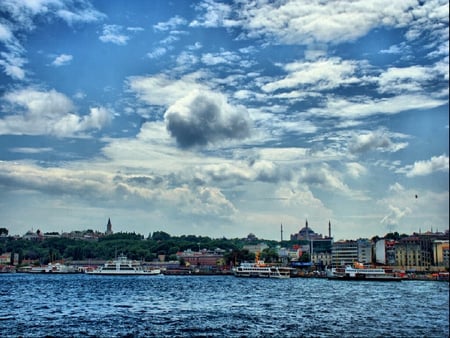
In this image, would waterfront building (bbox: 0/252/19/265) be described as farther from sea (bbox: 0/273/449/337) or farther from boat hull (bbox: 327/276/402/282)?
sea (bbox: 0/273/449/337)

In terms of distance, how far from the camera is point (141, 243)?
146750 millimetres

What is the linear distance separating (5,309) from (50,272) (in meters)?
90.8

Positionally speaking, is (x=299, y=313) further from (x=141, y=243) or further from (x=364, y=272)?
(x=141, y=243)

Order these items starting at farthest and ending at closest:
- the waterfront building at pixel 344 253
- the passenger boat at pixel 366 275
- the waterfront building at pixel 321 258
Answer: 1. the waterfront building at pixel 321 258
2. the waterfront building at pixel 344 253
3. the passenger boat at pixel 366 275

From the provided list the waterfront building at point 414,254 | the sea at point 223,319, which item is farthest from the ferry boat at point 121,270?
the sea at point 223,319

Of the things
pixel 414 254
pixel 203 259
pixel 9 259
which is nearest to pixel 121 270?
pixel 203 259

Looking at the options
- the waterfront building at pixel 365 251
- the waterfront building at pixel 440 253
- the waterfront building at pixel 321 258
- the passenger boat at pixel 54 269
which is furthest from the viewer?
the waterfront building at pixel 321 258

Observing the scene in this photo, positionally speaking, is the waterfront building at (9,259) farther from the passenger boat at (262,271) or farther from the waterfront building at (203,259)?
the passenger boat at (262,271)

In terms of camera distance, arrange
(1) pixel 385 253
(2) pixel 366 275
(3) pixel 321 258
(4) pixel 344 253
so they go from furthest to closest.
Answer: (3) pixel 321 258
(4) pixel 344 253
(1) pixel 385 253
(2) pixel 366 275

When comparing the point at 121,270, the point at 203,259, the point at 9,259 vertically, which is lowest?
the point at 121,270

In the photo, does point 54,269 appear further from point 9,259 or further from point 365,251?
point 365,251

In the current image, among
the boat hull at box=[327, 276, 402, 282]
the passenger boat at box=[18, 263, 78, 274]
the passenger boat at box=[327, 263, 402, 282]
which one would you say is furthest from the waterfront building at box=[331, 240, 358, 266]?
the passenger boat at box=[18, 263, 78, 274]

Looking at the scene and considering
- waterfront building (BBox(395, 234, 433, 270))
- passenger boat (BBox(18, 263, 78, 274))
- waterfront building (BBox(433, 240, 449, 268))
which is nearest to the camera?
waterfront building (BBox(433, 240, 449, 268))

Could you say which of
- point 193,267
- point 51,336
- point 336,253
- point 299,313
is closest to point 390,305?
point 299,313
